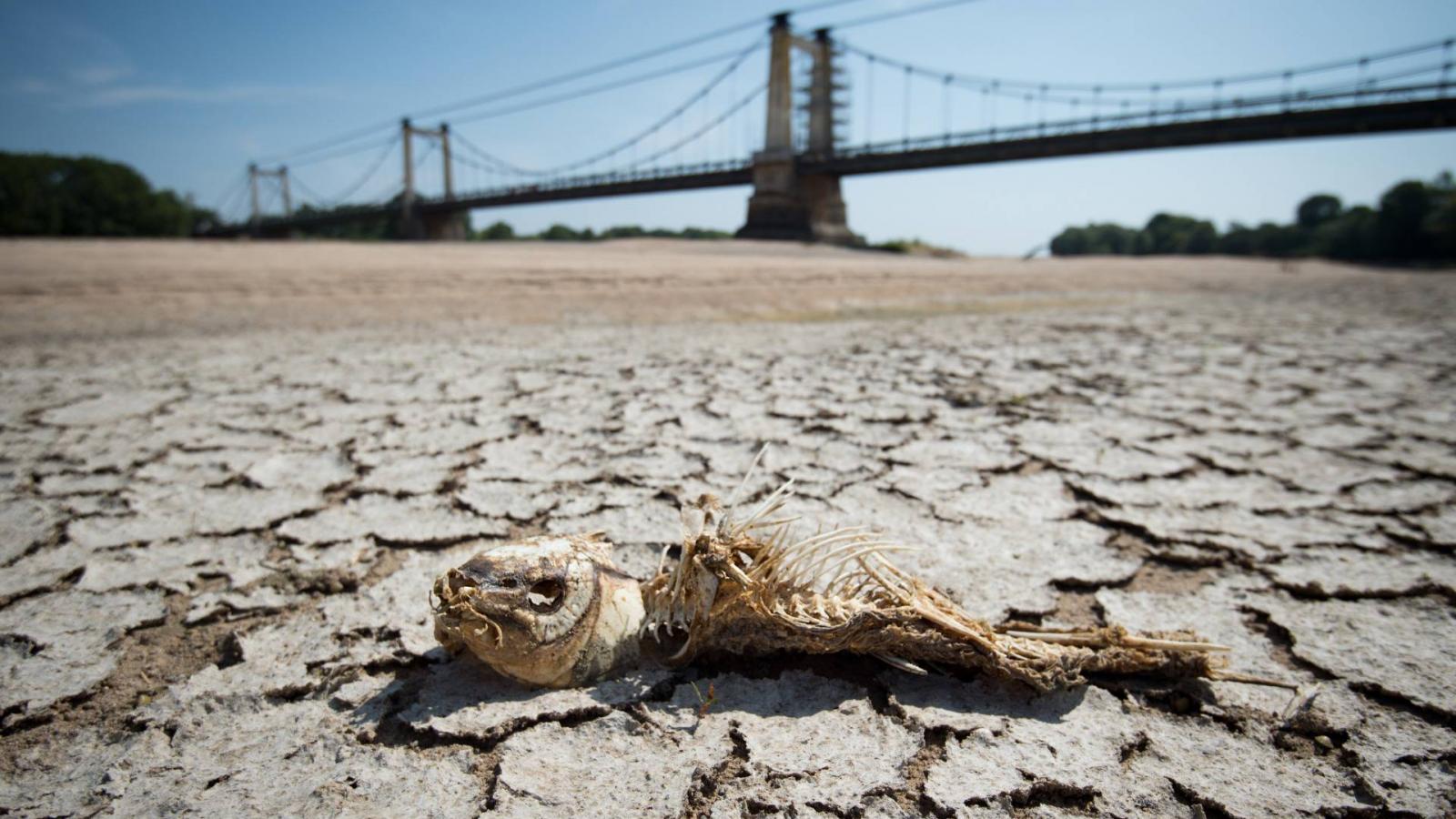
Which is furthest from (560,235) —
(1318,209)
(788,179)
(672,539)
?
(1318,209)

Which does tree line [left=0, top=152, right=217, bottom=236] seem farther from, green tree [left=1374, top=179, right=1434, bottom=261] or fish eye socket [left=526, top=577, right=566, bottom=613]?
green tree [left=1374, top=179, right=1434, bottom=261]

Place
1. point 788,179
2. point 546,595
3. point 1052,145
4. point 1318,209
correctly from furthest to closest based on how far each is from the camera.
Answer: point 1318,209
point 788,179
point 1052,145
point 546,595

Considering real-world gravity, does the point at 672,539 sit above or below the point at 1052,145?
below

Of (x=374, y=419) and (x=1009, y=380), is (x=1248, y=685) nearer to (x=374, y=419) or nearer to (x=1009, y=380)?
(x=1009, y=380)

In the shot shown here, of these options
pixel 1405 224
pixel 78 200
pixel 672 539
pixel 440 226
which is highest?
pixel 78 200

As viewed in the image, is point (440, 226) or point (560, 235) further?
point (440, 226)

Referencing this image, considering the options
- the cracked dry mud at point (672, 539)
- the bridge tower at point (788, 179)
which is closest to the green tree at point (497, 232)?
the bridge tower at point (788, 179)

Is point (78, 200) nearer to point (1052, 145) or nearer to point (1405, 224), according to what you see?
point (1052, 145)

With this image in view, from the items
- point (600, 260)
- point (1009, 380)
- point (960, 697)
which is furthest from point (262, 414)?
point (600, 260)
